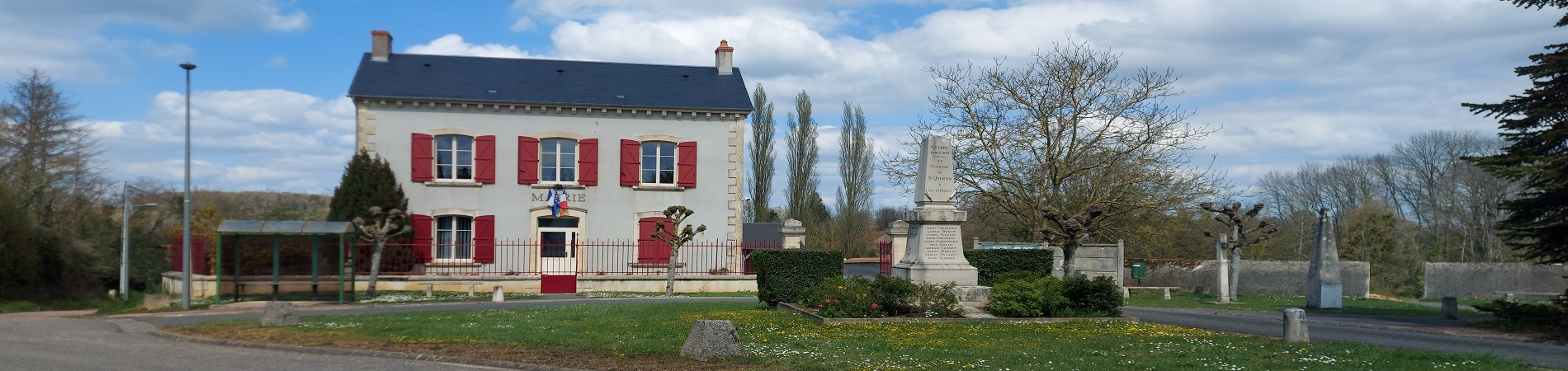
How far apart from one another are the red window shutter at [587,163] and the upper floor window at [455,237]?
3.50 m

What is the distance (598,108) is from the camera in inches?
1243

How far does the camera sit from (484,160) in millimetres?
30672

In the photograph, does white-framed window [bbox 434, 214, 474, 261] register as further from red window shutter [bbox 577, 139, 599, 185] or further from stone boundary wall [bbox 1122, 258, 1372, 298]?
stone boundary wall [bbox 1122, 258, 1372, 298]

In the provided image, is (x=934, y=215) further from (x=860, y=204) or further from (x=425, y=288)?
(x=860, y=204)

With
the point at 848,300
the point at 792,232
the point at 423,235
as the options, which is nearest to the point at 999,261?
the point at 848,300

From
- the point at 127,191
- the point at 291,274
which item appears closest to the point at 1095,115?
the point at 291,274

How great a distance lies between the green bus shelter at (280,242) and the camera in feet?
71.4

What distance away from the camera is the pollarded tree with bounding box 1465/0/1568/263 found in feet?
48.2

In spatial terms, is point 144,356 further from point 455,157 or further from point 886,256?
point 455,157

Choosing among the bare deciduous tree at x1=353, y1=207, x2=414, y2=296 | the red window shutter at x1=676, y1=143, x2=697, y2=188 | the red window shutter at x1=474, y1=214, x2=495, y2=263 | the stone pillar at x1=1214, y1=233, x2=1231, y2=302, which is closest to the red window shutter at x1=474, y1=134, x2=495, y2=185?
the red window shutter at x1=474, y1=214, x2=495, y2=263

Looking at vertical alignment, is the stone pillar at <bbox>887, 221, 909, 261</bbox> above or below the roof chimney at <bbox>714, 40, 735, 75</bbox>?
below

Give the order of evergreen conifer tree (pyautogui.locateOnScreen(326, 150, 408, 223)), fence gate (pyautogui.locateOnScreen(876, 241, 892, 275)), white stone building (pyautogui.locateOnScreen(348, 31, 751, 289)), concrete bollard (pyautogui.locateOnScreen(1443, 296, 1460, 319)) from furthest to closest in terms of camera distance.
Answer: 1. white stone building (pyautogui.locateOnScreen(348, 31, 751, 289))
2. evergreen conifer tree (pyautogui.locateOnScreen(326, 150, 408, 223))
3. fence gate (pyautogui.locateOnScreen(876, 241, 892, 275))
4. concrete bollard (pyautogui.locateOnScreen(1443, 296, 1460, 319))

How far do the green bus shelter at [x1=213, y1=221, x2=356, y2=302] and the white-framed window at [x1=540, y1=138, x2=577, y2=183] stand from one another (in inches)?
334

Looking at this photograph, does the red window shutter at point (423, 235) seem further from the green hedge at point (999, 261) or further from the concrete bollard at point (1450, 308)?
the concrete bollard at point (1450, 308)
